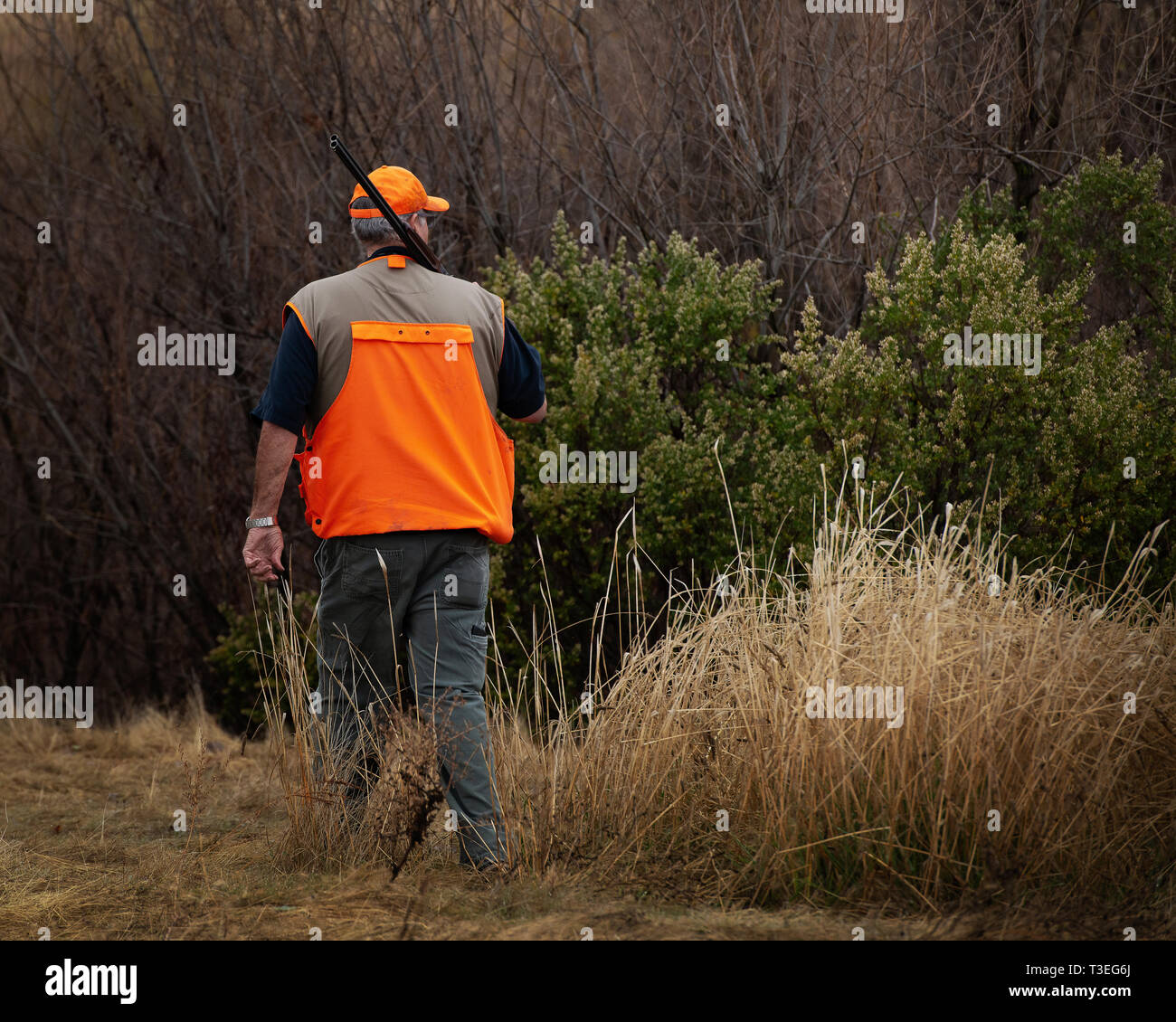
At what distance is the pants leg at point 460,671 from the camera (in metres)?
4.39

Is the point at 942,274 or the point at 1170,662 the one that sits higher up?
the point at 942,274

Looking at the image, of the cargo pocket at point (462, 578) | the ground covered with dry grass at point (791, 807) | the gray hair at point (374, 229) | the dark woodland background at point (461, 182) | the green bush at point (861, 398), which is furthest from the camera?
the dark woodland background at point (461, 182)

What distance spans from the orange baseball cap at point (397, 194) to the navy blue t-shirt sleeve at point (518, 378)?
501mm

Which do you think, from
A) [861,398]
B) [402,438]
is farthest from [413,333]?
[861,398]

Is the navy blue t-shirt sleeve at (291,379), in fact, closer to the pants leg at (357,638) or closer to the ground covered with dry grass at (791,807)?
the pants leg at (357,638)

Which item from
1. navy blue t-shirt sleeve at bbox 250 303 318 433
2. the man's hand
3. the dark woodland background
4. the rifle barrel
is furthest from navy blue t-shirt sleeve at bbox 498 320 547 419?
the dark woodland background

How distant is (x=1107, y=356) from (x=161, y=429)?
26.0 feet

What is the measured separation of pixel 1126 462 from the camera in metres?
6.54

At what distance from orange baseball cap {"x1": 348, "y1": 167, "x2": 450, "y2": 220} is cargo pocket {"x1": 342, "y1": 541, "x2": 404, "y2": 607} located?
114 cm

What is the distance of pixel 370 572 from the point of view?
448 cm

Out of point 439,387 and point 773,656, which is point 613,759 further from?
point 439,387

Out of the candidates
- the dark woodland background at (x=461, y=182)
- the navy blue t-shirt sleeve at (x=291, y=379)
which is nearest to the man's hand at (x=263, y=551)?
the navy blue t-shirt sleeve at (x=291, y=379)

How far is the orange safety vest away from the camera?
4.44 metres

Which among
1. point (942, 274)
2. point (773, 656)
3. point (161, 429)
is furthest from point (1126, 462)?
point (161, 429)
